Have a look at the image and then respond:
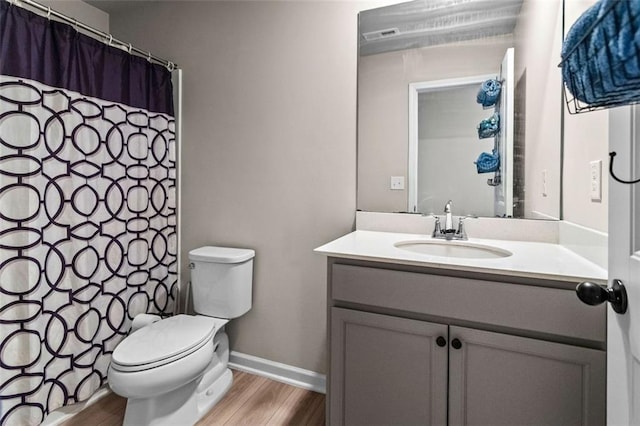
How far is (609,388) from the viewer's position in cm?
75

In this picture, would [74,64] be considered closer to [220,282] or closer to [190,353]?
[220,282]

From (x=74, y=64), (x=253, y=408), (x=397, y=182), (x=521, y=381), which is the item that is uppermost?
(x=74, y=64)

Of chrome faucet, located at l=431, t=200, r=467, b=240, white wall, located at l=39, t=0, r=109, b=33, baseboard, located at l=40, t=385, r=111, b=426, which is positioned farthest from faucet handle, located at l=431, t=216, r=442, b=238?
white wall, located at l=39, t=0, r=109, b=33

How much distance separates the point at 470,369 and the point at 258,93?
1.72m

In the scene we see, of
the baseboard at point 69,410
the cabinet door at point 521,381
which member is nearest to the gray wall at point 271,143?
the baseboard at point 69,410

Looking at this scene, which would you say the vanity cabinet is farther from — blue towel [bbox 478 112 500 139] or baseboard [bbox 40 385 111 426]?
baseboard [bbox 40 385 111 426]

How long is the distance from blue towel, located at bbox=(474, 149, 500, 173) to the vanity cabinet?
665 mm

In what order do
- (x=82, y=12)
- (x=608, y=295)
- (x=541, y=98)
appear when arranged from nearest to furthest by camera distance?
(x=608, y=295)
(x=541, y=98)
(x=82, y=12)

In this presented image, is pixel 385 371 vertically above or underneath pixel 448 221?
underneath

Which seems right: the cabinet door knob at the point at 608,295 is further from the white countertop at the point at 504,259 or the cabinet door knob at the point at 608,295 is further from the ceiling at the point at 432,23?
the ceiling at the point at 432,23

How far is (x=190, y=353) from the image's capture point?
4.89ft

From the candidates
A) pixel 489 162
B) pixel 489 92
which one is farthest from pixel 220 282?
pixel 489 92

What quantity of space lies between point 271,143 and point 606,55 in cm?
158

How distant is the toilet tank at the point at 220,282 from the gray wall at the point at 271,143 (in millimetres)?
127
